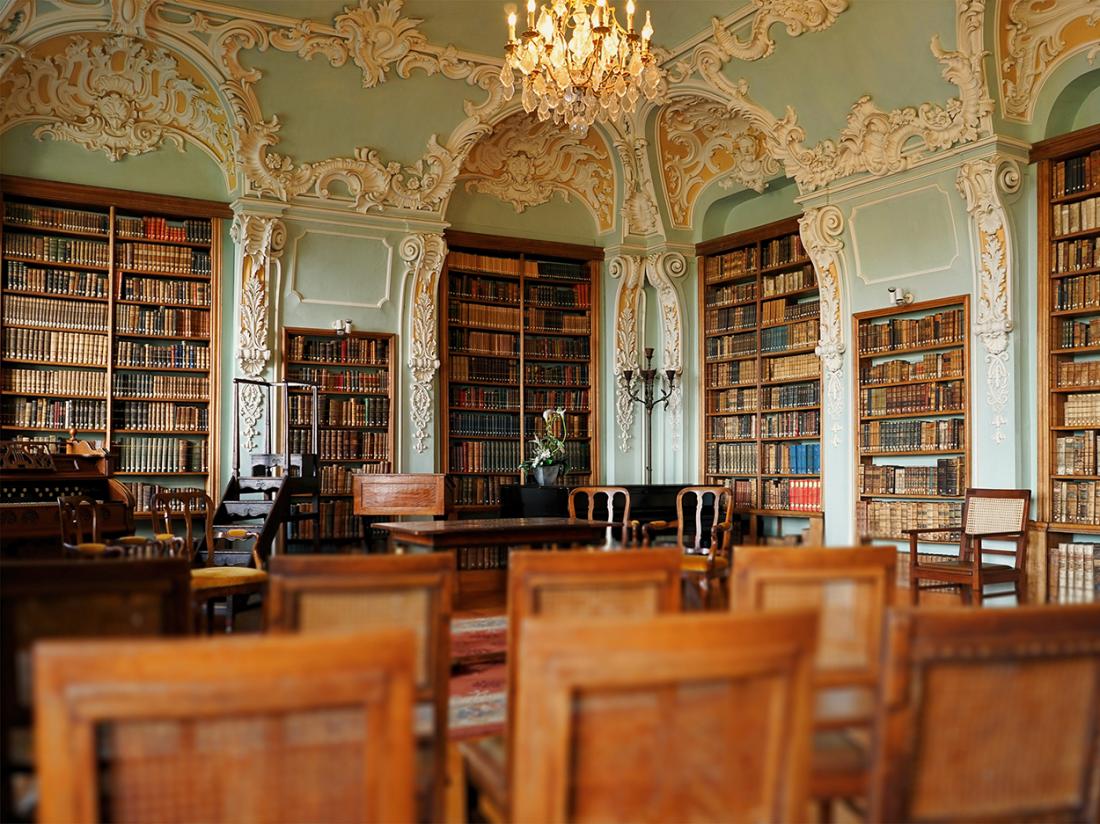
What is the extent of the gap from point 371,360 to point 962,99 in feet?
17.7

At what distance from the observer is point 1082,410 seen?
6832 mm

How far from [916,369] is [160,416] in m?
6.29

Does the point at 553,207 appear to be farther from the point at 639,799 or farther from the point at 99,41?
the point at 639,799

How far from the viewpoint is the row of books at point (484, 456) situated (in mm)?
9664

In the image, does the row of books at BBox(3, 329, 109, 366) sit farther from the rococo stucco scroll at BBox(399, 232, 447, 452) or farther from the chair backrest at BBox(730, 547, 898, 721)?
the chair backrest at BBox(730, 547, 898, 721)

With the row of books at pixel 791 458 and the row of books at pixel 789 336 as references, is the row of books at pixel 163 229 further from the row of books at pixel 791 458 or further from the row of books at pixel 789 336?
the row of books at pixel 791 458

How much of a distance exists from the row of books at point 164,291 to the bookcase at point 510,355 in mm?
2234

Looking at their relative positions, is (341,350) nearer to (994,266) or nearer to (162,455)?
(162,455)

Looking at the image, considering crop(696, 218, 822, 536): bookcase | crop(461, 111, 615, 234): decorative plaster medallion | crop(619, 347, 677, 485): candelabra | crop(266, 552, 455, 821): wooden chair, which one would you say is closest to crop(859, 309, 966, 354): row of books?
crop(696, 218, 822, 536): bookcase

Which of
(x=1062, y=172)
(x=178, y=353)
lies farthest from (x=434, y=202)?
(x=1062, y=172)

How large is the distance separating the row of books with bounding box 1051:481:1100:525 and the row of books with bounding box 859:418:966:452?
29.6 inches

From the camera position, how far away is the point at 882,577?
8.17 feet

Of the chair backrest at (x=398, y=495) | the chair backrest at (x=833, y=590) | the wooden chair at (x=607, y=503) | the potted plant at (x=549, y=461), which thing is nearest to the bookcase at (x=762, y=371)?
the wooden chair at (x=607, y=503)

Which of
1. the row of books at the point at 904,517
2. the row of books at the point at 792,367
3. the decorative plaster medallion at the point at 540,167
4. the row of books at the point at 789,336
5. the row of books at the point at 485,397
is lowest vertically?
the row of books at the point at 904,517
